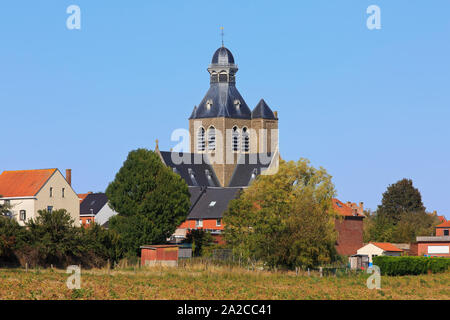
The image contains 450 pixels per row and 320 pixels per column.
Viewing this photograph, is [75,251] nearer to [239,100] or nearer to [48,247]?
[48,247]

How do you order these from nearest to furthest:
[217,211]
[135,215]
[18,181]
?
1. [135,215]
2. [18,181]
3. [217,211]

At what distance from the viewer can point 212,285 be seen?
45781 millimetres

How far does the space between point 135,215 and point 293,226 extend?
1608 centimetres

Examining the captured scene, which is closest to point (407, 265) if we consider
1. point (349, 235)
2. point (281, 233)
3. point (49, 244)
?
point (281, 233)

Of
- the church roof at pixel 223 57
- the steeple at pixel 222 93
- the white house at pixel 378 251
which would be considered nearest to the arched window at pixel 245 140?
the steeple at pixel 222 93

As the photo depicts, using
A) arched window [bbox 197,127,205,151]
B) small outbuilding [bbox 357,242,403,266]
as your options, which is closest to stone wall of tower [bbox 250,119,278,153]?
arched window [bbox 197,127,205,151]

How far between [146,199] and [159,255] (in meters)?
8.38

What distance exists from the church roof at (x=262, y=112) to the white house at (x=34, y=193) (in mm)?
48175

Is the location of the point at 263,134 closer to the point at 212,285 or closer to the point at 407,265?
the point at 407,265

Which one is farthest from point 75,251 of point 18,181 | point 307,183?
point 307,183

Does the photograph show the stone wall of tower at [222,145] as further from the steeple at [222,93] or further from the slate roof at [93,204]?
the slate roof at [93,204]

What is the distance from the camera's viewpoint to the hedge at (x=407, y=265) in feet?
192
